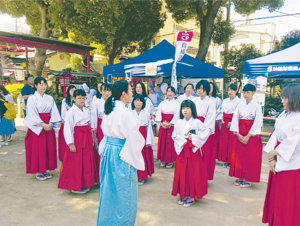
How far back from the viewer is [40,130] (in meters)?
4.27

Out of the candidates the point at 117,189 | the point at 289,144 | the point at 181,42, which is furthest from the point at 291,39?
the point at 117,189

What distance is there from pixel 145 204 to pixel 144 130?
145 centimetres

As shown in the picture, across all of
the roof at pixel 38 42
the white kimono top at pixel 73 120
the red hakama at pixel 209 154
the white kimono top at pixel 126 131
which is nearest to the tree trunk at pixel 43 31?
the roof at pixel 38 42

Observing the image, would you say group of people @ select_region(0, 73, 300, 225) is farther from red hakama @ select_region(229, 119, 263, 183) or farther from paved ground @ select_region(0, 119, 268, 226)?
paved ground @ select_region(0, 119, 268, 226)

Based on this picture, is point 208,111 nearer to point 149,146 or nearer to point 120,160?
point 149,146

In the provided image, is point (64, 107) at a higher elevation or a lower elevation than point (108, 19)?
lower

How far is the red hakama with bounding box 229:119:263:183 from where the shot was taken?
413 centimetres

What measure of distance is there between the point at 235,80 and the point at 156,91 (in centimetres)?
800

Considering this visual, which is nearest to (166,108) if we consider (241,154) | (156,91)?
(241,154)

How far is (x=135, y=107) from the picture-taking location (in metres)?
4.45

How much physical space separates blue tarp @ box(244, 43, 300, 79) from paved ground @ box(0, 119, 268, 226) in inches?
102

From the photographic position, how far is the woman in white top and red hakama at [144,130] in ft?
14.2

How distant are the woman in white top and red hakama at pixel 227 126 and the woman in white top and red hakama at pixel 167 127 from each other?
1.20 meters

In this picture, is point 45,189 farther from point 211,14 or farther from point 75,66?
point 75,66
